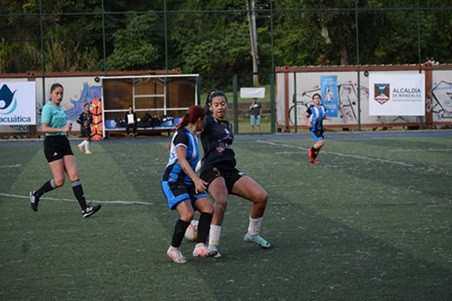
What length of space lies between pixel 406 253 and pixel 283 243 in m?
1.47

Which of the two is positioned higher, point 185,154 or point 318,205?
point 185,154

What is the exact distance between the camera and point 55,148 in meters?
13.4

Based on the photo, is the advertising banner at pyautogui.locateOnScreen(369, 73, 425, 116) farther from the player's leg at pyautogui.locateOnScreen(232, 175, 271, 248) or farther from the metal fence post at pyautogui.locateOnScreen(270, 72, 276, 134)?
the player's leg at pyautogui.locateOnScreen(232, 175, 271, 248)

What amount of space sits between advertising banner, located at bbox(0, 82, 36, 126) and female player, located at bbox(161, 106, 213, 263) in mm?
31695

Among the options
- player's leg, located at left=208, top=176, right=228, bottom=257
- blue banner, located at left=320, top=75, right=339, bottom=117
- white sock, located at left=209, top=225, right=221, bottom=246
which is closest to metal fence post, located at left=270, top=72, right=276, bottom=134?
blue banner, located at left=320, top=75, right=339, bottom=117

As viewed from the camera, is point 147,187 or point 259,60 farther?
point 259,60

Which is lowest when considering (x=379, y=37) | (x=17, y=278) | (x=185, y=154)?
(x=17, y=278)

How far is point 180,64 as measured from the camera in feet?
193

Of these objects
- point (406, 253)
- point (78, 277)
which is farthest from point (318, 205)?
point (78, 277)

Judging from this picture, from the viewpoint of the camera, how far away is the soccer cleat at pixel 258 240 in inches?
398

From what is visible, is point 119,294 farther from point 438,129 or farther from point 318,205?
point 438,129

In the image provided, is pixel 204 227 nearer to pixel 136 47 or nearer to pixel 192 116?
pixel 192 116

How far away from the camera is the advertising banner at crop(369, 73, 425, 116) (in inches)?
1645

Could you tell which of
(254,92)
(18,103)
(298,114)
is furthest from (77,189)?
(254,92)
